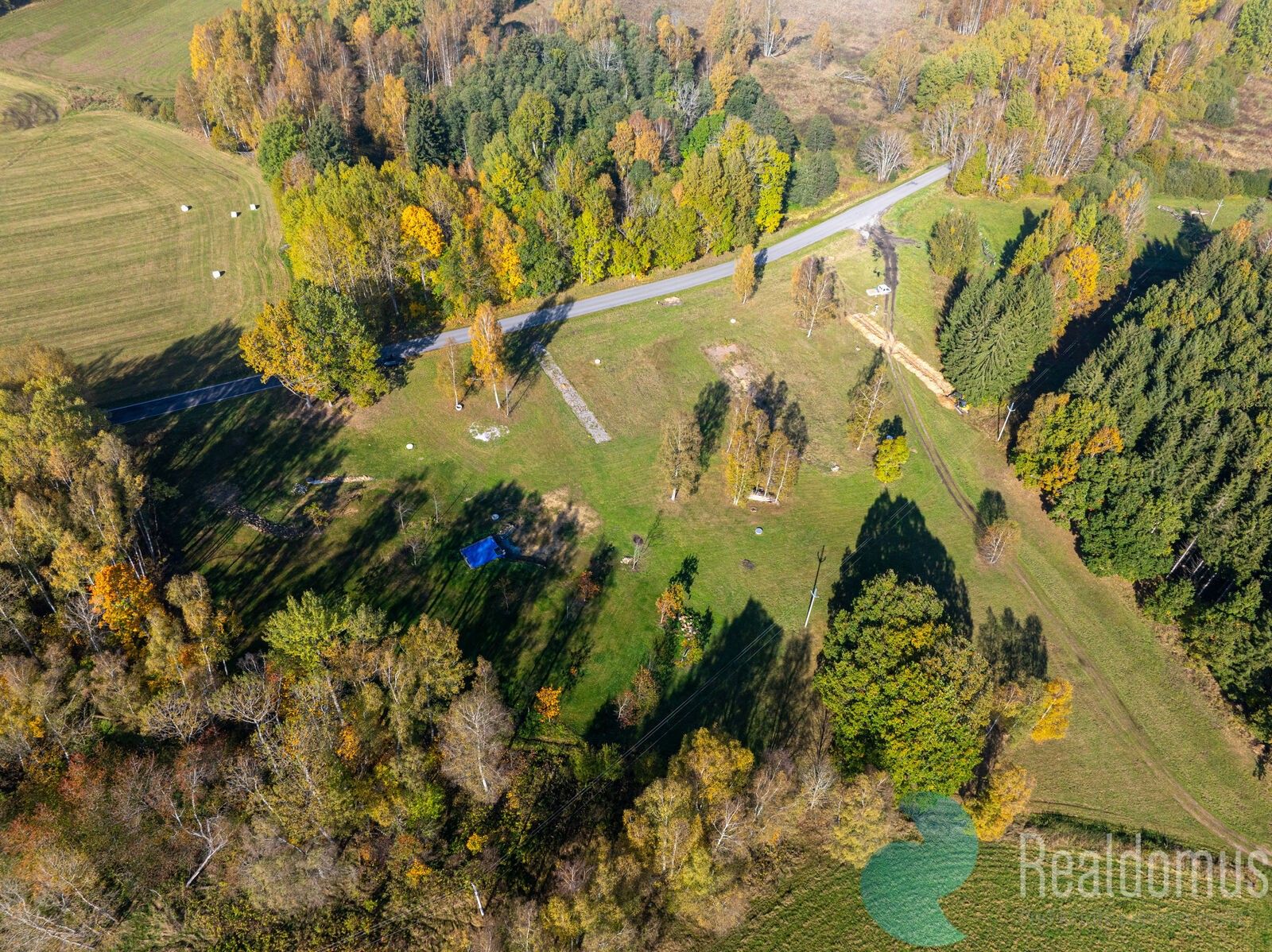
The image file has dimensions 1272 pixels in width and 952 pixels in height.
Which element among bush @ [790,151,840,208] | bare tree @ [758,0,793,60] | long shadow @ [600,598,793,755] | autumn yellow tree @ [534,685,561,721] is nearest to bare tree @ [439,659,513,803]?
autumn yellow tree @ [534,685,561,721]

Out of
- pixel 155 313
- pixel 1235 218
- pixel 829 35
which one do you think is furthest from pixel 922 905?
pixel 829 35

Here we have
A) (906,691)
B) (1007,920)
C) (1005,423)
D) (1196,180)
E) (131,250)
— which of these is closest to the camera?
(1007,920)

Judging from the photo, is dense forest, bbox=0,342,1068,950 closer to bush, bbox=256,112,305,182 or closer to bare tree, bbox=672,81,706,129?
bush, bbox=256,112,305,182

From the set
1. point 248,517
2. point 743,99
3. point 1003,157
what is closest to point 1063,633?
point 248,517

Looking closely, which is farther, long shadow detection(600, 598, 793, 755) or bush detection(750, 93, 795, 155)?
bush detection(750, 93, 795, 155)

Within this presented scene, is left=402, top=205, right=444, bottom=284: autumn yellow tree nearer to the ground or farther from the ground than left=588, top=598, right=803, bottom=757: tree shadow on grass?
farther from the ground

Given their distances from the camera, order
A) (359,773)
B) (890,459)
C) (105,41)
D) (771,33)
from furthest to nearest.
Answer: (771,33)
(105,41)
(890,459)
(359,773)

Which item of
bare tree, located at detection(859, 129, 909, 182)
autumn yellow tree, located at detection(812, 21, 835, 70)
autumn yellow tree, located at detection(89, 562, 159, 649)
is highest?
autumn yellow tree, located at detection(812, 21, 835, 70)

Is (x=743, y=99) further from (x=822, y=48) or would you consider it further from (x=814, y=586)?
(x=814, y=586)
